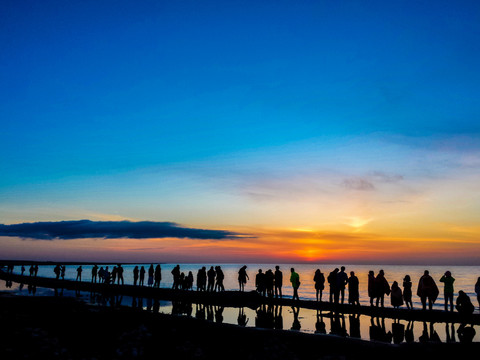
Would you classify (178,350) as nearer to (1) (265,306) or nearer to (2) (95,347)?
(2) (95,347)

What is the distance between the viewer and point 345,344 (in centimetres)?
1309

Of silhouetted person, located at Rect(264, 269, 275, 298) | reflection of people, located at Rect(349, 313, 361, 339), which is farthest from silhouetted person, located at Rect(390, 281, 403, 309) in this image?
silhouetted person, located at Rect(264, 269, 275, 298)

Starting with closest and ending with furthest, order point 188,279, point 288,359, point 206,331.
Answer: point 288,359 → point 206,331 → point 188,279

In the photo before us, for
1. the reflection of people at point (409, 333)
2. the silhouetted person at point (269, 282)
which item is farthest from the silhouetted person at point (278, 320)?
the reflection of people at point (409, 333)

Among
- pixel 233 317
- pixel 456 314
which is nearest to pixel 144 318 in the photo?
pixel 233 317

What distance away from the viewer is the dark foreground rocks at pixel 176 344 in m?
11.7

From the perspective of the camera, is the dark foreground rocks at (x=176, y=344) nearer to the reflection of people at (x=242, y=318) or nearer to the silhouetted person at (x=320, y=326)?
the silhouetted person at (x=320, y=326)

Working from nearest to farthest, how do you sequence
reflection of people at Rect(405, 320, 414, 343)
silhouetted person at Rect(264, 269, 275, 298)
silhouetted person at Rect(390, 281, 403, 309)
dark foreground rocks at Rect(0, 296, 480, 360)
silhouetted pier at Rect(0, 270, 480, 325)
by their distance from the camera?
1. dark foreground rocks at Rect(0, 296, 480, 360)
2. reflection of people at Rect(405, 320, 414, 343)
3. silhouetted pier at Rect(0, 270, 480, 325)
4. silhouetted person at Rect(390, 281, 403, 309)
5. silhouetted person at Rect(264, 269, 275, 298)

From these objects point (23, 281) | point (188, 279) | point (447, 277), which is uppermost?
point (447, 277)

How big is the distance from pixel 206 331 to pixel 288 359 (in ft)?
15.1

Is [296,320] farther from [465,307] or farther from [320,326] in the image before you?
[465,307]

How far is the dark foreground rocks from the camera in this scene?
11.7 meters

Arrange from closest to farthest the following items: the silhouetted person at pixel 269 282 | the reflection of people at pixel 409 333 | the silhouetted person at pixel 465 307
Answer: the reflection of people at pixel 409 333 < the silhouetted person at pixel 465 307 < the silhouetted person at pixel 269 282

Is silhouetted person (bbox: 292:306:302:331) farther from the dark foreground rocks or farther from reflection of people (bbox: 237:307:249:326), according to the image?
the dark foreground rocks
